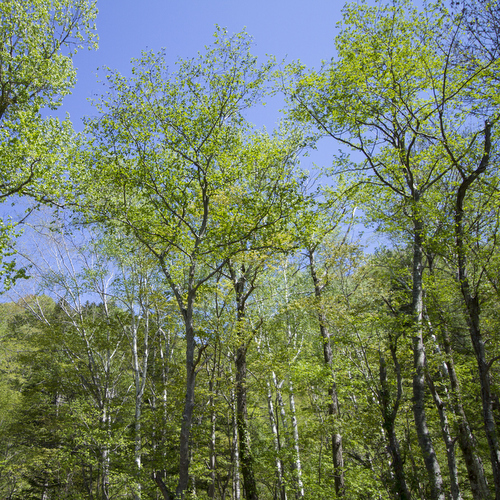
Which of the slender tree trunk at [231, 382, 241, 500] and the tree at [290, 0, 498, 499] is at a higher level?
the tree at [290, 0, 498, 499]

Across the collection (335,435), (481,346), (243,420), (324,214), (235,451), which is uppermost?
(324,214)

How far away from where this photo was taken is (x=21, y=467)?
49.1 feet

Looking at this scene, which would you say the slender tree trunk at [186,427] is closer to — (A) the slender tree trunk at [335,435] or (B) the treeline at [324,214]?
(B) the treeline at [324,214]

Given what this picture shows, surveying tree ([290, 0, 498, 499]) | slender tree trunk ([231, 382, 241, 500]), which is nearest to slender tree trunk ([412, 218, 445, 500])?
tree ([290, 0, 498, 499])

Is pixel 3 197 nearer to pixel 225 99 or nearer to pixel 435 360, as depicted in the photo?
pixel 225 99

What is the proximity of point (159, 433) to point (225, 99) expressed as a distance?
29.0ft

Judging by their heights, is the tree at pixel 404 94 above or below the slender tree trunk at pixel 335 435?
above

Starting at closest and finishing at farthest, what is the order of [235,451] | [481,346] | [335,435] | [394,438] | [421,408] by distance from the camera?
[481,346] → [421,408] → [394,438] → [335,435] → [235,451]

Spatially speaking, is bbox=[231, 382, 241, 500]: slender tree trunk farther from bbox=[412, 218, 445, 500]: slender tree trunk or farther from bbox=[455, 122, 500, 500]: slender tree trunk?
bbox=[455, 122, 500, 500]: slender tree trunk

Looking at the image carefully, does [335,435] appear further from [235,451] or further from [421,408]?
[421,408]

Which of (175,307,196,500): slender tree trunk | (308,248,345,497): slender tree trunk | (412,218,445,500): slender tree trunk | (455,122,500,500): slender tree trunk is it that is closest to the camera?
(455,122,500,500): slender tree trunk

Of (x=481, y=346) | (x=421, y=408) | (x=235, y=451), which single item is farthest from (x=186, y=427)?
(x=481, y=346)

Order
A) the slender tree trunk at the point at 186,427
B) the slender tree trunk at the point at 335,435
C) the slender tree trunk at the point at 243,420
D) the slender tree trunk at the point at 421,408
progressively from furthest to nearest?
the slender tree trunk at the point at 335,435, the slender tree trunk at the point at 243,420, the slender tree trunk at the point at 186,427, the slender tree trunk at the point at 421,408

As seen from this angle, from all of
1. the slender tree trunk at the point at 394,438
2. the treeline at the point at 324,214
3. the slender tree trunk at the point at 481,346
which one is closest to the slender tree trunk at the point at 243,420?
the treeline at the point at 324,214
